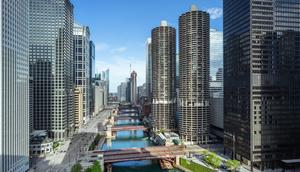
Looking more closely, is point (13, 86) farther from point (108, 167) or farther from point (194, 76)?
point (194, 76)

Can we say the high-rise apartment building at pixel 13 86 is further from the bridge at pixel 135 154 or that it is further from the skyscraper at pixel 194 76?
the skyscraper at pixel 194 76

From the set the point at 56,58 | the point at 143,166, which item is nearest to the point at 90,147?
the point at 143,166

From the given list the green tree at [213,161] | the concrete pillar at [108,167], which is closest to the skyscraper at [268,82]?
the green tree at [213,161]

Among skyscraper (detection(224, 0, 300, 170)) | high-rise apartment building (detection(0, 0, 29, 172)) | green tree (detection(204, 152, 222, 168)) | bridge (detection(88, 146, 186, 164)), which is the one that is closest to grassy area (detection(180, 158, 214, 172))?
green tree (detection(204, 152, 222, 168))

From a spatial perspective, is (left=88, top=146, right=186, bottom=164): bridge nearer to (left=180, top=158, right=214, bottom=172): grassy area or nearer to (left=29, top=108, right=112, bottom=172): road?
(left=180, top=158, right=214, bottom=172): grassy area

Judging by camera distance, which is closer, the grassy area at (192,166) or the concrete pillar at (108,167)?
the grassy area at (192,166)

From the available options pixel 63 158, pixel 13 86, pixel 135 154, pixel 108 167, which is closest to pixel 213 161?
pixel 135 154

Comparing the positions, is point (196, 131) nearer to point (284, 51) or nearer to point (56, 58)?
point (284, 51)
